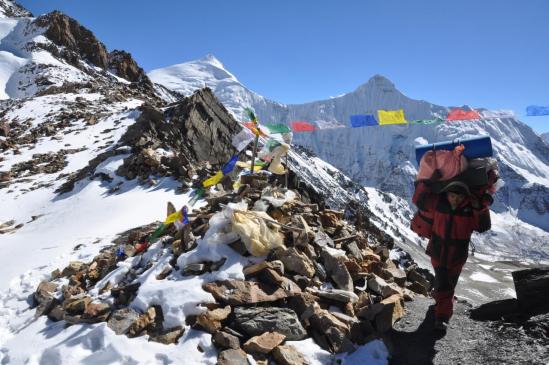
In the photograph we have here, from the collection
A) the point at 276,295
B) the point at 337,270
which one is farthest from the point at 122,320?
the point at 337,270


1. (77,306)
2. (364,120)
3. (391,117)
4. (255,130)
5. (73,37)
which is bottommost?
(77,306)

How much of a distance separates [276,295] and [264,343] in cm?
104

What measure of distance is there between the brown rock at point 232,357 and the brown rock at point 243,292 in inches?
38.0

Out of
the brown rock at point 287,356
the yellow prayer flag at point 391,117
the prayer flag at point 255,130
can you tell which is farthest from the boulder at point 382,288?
the yellow prayer flag at point 391,117

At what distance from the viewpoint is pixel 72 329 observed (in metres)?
6.73

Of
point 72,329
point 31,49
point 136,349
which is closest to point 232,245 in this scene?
point 136,349

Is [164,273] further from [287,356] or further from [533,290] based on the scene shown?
[533,290]

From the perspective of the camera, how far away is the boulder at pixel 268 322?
600 centimetres

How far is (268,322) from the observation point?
239 inches

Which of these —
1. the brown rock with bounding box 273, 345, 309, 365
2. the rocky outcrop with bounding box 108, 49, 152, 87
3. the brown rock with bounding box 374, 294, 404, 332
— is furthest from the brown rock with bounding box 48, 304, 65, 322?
Answer: the rocky outcrop with bounding box 108, 49, 152, 87

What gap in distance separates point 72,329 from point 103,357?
1.39 metres

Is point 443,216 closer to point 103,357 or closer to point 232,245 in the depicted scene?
point 232,245

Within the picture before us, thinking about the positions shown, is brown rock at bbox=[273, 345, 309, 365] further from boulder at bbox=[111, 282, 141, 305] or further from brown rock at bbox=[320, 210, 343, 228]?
brown rock at bbox=[320, 210, 343, 228]

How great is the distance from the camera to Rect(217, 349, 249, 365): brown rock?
5.38 m
